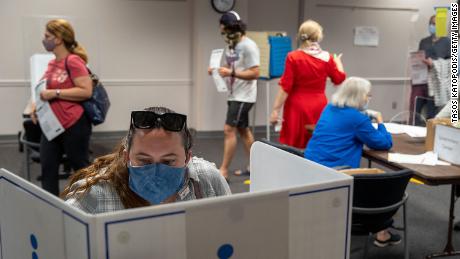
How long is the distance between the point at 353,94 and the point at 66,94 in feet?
5.91

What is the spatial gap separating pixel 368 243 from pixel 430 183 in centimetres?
89

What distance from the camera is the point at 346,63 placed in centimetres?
693

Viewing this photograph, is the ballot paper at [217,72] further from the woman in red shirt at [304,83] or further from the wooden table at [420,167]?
the wooden table at [420,167]

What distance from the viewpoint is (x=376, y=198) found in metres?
2.24

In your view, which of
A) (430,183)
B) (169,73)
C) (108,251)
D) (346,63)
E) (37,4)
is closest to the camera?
(108,251)

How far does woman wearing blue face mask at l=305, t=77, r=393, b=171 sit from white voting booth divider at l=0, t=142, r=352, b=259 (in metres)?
1.85

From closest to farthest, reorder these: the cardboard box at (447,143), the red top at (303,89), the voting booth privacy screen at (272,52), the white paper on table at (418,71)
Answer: the cardboard box at (447,143), the red top at (303,89), the voting booth privacy screen at (272,52), the white paper on table at (418,71)

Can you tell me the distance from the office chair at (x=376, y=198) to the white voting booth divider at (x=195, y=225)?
1.30 m

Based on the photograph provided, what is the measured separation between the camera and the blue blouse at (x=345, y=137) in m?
2.71

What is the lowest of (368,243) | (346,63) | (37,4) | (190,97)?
(368,243)

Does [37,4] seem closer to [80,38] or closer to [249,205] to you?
[80,38]

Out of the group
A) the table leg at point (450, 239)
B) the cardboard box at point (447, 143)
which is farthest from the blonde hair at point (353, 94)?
the table leg at point (450, 239)

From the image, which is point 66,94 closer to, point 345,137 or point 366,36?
point 345,137

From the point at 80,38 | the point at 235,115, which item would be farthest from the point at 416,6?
the point at 80,38
